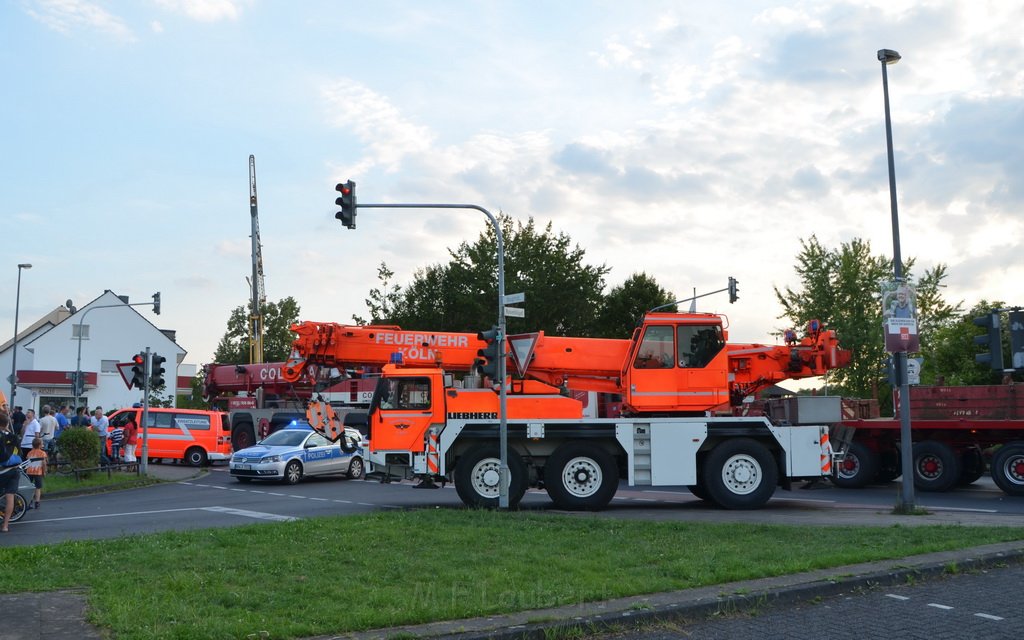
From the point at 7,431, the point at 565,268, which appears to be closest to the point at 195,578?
the point at 7,431

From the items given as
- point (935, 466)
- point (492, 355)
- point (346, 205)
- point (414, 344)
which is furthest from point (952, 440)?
point (346, 205)

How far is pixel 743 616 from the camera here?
7.82m

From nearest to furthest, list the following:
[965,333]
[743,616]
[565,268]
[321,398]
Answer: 1. [743,616]
2. [321,398]
3. [965,333]
4. [565,268]

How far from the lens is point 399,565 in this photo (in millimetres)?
9391

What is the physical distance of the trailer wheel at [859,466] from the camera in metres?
21.8

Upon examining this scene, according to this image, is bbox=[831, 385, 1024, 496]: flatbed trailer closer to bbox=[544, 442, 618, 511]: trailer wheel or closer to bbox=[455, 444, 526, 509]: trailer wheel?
bbox=[544, 442, 618, 511]: trailer wheel

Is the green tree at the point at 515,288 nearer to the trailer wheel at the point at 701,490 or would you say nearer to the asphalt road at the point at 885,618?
the trailer wheel at the point at 701,490

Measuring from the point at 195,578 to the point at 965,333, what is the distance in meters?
42.1

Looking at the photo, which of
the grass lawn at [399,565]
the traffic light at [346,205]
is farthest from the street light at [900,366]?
the traffic light at [346,205]

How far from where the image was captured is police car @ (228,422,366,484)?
81.7 ft

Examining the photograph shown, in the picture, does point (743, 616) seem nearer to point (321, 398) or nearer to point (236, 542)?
point (236, 542)

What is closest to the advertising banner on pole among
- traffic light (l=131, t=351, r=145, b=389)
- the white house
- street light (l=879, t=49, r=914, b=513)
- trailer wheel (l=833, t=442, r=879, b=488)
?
street light (l=879, t=49, r=914, b=513)

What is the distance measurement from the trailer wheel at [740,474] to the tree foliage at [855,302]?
32612mm

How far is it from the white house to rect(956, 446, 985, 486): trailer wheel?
54.9 metres
